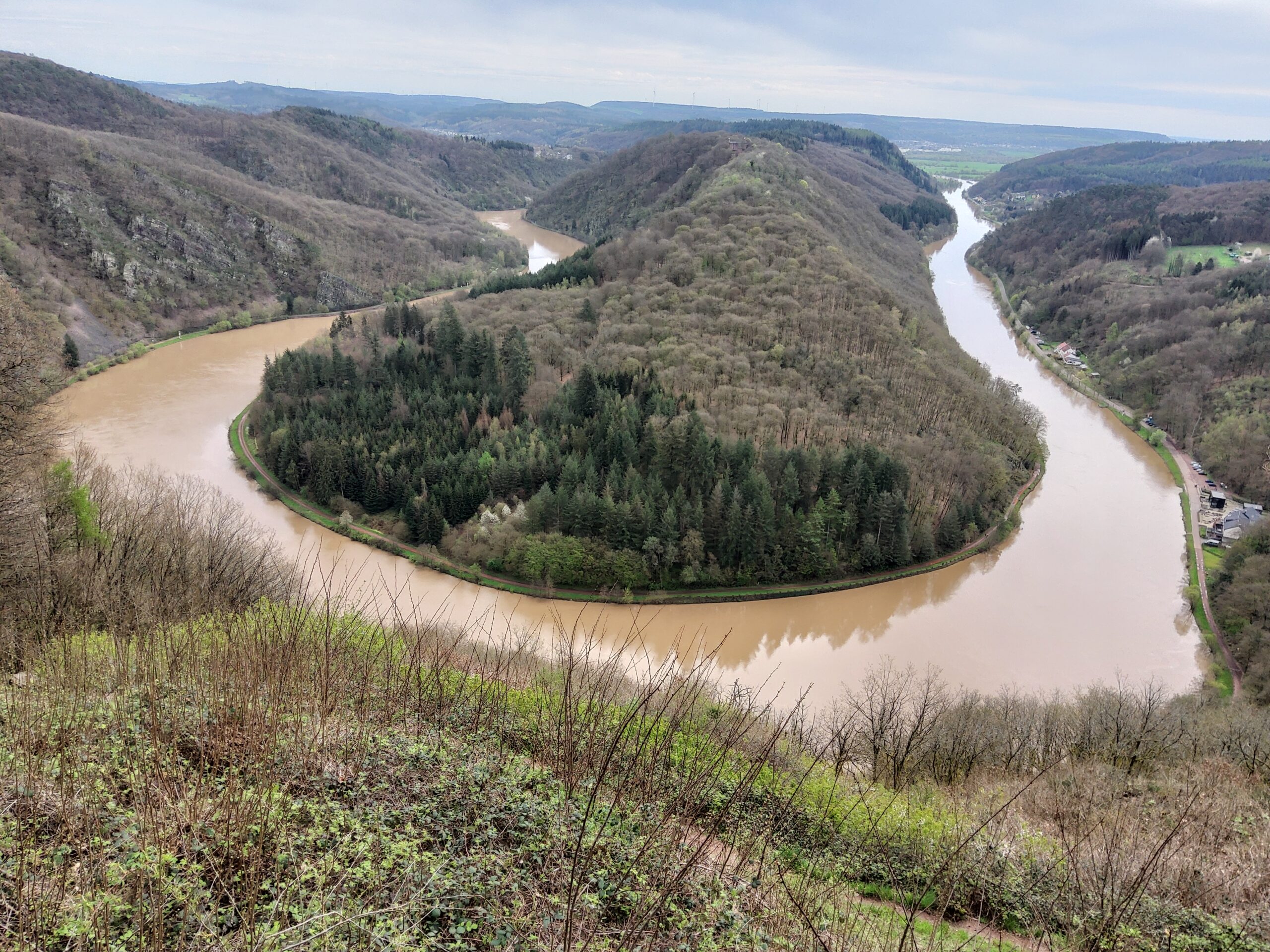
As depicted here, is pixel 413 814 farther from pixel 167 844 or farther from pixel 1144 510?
pixel 1144 510

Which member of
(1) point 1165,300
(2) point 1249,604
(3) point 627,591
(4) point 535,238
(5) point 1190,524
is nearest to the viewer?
(2) point 1249,604

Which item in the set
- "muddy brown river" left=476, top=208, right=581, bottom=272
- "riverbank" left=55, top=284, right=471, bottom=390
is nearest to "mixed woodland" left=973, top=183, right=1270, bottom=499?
"muddy brown river" left=476, top=208, right=581, bottom=272

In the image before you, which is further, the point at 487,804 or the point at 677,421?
the point at 677,421

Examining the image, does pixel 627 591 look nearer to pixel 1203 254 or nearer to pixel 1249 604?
pixel 1249 604

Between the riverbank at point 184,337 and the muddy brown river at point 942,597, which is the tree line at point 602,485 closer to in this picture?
the muddy brown river at point 942,597

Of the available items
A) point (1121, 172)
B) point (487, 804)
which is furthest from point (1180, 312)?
point (1121, 172)

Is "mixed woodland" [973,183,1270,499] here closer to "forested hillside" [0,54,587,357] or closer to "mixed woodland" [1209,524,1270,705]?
"mixed woodland" [1209,524,1270,705]

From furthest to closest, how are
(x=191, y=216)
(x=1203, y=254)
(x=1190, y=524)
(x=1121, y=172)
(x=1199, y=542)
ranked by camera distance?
(x=1121, y=172)
(x=1203, y=254)
(x=191, y=216)
(x=1190, y=524)
(x=1199, y=542)
